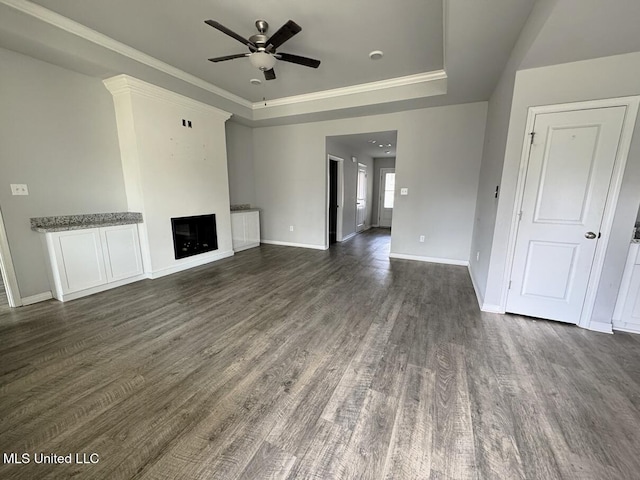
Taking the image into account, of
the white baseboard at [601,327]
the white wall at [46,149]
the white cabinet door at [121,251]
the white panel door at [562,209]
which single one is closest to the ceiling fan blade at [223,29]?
the white wall at [46,149]

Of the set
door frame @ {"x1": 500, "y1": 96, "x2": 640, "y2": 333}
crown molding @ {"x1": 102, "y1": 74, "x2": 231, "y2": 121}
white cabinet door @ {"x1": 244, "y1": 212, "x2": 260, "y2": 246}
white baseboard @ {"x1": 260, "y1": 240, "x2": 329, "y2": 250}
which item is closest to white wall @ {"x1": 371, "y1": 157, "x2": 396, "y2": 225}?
white baseboard @ {"x1": 260, "y1": 240, "x2": 329, "y2": 250}

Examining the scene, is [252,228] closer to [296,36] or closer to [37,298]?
[37,298]

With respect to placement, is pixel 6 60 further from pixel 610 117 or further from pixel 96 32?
pixel 610 117

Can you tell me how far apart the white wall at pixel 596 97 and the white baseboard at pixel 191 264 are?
444 cm

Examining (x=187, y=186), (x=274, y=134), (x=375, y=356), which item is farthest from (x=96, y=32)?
(x=375, y=356)

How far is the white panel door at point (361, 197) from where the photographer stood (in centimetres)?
751

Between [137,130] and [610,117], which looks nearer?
[610,117]

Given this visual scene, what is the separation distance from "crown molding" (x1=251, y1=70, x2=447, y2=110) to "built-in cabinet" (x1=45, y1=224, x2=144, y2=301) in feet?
10.6

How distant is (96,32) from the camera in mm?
2828

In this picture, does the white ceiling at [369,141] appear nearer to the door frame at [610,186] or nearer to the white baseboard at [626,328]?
the door frame at [610,186]

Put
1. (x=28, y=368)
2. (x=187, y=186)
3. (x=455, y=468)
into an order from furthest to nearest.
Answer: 1. (x=187, y=186)
2. (x=28, y=368)
3. (x=455, y=468)

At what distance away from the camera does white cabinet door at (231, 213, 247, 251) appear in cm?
529

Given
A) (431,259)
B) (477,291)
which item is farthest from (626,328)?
(431,259)

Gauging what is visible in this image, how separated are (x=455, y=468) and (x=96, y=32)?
4.85 meters
